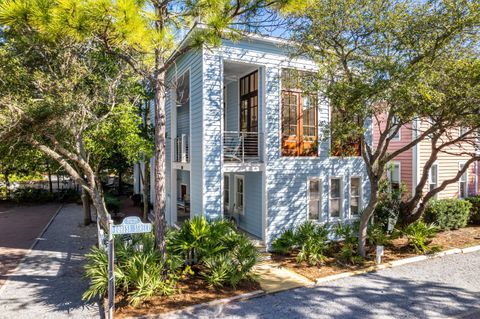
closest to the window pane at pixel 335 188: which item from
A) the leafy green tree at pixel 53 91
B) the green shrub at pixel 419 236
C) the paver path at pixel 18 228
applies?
the green shrub at pixel 419 236

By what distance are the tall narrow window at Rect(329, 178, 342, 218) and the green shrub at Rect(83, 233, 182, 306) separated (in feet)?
22.3

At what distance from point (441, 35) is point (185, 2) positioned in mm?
6236

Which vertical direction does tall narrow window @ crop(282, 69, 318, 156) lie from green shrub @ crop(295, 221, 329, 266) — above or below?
above

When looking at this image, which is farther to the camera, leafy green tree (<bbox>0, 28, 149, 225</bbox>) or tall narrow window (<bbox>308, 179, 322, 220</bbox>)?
tall narrow window (<bbox>308, 179, 322, 220</bbox>)

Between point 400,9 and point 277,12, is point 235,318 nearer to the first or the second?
point 277,12

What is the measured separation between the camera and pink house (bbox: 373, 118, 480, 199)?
14.7 metres

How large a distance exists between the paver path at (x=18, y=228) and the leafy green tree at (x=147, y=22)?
619 cm

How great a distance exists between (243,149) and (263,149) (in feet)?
2.42

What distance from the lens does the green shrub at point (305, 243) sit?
30.2 feet

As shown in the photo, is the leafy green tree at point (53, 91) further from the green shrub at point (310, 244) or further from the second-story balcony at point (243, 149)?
the green shrub at point (310, 244)

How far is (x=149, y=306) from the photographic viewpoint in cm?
635

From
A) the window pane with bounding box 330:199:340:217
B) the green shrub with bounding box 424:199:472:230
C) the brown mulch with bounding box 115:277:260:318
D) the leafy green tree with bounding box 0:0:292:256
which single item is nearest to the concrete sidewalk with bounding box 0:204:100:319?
the brown mulch with bounding box 115:277:260:318

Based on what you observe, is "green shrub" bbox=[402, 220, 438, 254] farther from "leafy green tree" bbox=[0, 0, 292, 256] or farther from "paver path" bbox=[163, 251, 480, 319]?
"leafy green tree" bbox=[0, 0, 292, 256]

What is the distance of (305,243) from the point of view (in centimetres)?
945
